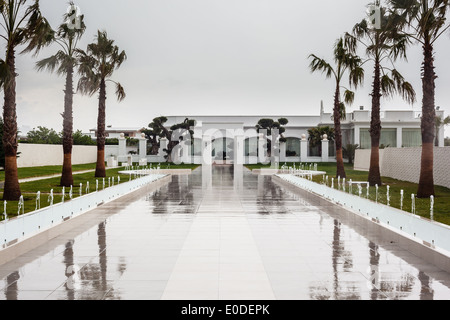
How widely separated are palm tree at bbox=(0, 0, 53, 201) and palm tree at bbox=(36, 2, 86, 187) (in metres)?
5.05

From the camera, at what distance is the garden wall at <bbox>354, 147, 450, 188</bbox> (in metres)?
20.6

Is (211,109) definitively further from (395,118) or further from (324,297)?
(324,297)

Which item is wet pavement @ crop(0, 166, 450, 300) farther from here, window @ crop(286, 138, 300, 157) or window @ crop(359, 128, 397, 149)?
window @ crop(286, 138, 300, 157)

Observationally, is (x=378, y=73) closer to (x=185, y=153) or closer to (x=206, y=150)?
(x=185, y=153)

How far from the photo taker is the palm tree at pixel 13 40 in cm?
1420

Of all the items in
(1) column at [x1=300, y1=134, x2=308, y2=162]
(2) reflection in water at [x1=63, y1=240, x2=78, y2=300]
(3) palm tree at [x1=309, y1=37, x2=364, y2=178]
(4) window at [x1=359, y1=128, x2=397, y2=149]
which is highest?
(3) palm tree at [x1=309, y1=37, x2=364, y2=178]

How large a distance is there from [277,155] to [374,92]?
32372mm

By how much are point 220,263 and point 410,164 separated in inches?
801

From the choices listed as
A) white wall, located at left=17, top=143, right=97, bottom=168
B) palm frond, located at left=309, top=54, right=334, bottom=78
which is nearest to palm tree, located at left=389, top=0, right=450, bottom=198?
palm frond, located at left=309, top=54, right=334, bottom=78

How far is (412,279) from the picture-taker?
20.5 feet

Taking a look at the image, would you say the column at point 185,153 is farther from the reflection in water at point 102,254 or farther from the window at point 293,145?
the reflection in water at point 102,254

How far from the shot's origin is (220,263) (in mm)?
7012
